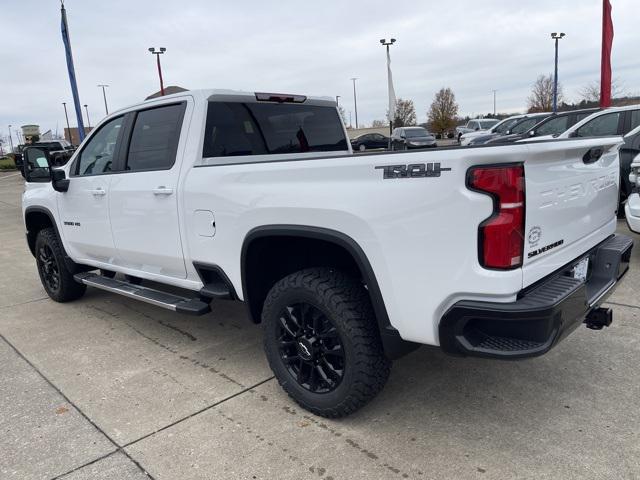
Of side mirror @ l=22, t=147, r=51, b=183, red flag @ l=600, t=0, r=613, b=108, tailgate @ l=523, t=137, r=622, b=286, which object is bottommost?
tailgate @ l=523, t=137, r=622, b=286

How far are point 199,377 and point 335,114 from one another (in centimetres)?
255

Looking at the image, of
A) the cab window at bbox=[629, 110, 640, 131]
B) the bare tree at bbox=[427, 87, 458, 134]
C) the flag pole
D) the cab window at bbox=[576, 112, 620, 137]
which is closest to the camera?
the cab window at bbox=[629, 110, 640, 131]

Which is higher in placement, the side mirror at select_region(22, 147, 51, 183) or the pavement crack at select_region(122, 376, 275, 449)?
the side mirror at select_region(22, 147, 51, 183)

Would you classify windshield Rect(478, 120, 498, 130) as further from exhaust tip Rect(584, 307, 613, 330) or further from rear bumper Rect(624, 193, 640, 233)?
exhaust tip Rect(584, 307, 613, 330)

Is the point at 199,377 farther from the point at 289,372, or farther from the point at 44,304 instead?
the point at 44,304

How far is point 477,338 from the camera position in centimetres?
232

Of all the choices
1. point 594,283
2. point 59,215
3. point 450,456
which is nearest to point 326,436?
point 450,456

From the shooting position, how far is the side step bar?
3648mm

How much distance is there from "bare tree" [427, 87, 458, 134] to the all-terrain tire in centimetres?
5848

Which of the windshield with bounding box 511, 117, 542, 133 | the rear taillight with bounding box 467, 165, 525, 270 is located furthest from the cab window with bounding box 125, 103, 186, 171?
the windshield with bounding box 511, 117, 542, 133

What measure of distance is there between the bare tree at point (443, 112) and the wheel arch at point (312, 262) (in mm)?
60037

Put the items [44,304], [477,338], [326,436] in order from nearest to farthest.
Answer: [477,338] < [326,436] < [44,304]

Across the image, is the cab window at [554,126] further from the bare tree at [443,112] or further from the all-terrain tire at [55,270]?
the bare tree at [443,112]

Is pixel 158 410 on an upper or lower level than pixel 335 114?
lower
